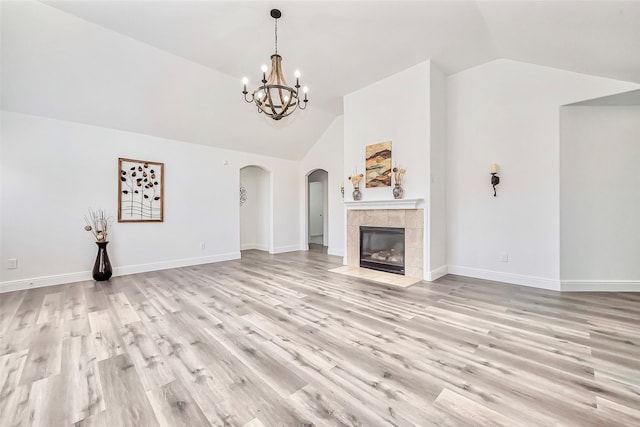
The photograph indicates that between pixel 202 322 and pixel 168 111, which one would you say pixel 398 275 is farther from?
pixel 168 111

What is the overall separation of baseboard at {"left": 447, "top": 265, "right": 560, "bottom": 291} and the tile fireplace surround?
0.78 metres

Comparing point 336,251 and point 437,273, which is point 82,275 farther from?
point 437,273

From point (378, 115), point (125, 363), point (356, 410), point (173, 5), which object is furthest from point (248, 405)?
point (378, 115)

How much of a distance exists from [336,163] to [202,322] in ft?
16.0

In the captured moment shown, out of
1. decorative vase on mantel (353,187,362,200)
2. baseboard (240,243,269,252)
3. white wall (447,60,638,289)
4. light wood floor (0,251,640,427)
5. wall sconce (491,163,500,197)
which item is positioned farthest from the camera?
baseboard (240,243,269,252)

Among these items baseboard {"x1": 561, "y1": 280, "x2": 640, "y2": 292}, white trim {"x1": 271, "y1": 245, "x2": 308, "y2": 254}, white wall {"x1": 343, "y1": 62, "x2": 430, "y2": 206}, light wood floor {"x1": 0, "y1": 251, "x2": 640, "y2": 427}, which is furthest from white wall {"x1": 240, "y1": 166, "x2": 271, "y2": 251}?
baseboard {"x1": 561, "y1": 280, "x2": 640, "y2": 292}

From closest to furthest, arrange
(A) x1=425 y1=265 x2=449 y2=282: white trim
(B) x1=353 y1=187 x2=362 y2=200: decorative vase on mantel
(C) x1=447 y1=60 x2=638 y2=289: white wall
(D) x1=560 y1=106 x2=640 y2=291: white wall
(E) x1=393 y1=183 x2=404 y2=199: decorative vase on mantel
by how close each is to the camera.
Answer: (D) x1=560 y1=106 x2=640 y2=291: white wall
(C) x1=447 y1=60 x2=638 y2=289: white wall
(A) x1=425 y1=265 x2=449 y2=282: white trim
(E) x1=393 y1=183 x2=404 y2=199: decorative vase on mantel
(B) x1=353 y1=187 x2=362 y2=200: decorative vase on mantel

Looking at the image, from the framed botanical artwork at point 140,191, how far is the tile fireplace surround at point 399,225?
371 centimetres

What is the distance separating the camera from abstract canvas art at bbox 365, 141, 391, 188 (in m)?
4.55

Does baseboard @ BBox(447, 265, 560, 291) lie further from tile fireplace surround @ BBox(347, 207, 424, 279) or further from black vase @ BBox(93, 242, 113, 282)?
black vase @ BBox(93, 242, 113, 282)

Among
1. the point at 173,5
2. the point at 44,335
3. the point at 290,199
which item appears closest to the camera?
the point at 44,335

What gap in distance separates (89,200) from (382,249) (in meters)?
5.04

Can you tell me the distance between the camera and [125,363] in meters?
1.85

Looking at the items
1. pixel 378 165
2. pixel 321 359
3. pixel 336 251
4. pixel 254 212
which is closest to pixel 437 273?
pixel 378 165
